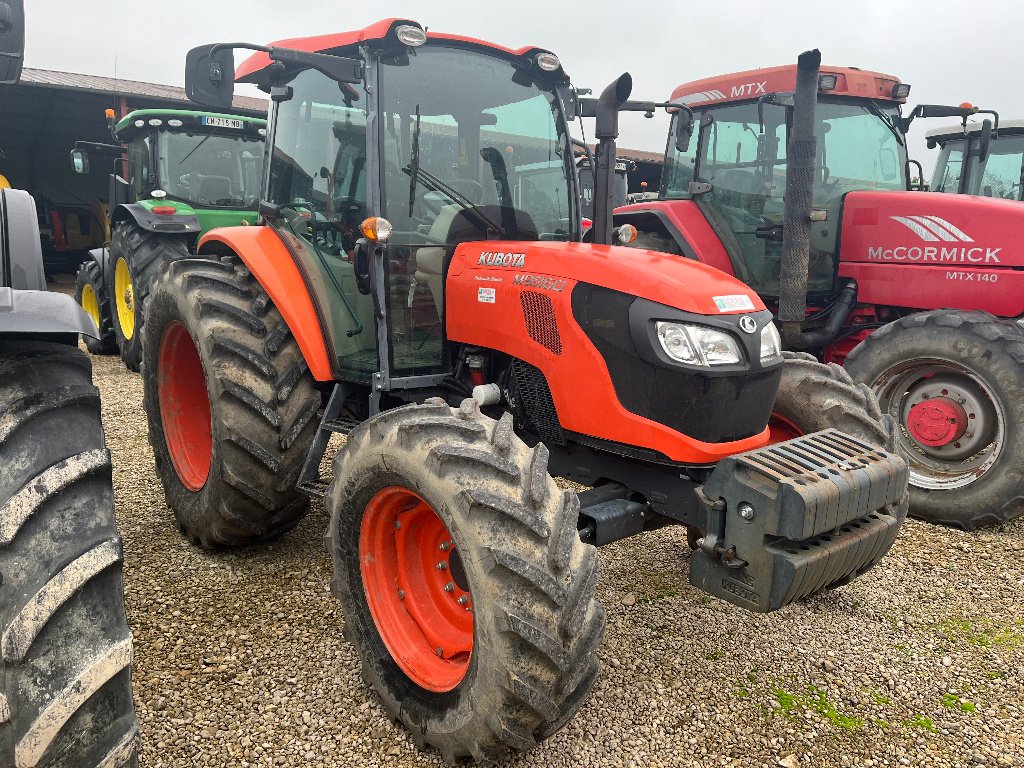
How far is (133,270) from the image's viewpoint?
→ 6.78 m

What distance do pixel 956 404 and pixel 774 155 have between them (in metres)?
2.07

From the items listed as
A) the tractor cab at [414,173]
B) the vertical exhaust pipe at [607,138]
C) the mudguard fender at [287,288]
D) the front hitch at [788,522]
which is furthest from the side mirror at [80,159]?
the front hitch at [788,522]

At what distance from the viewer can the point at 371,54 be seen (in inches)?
109

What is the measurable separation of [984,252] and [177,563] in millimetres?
4674

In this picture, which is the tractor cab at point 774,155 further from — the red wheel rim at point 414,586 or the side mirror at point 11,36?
the side mirror at point 11,36

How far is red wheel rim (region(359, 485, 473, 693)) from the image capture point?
240cm

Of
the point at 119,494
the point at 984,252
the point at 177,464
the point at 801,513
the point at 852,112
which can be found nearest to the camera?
the point at 801,513

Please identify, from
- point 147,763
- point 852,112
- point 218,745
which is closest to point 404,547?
point 218,745

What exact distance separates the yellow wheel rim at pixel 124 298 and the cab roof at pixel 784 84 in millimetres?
5556

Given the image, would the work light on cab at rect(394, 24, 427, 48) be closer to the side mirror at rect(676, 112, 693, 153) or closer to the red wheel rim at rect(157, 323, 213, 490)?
the red wheel rim at rect(157, 323, 213, 490)

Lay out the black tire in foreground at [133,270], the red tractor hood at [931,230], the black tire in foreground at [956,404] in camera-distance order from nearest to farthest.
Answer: the black tire in foreground at [956,404]
the red tractor hood at [931,230]
the black tire in foreground at [133,270]

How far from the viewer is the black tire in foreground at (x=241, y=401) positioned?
304 cm

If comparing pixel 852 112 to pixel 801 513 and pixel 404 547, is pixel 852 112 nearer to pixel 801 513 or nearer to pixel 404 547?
pixel 801 513

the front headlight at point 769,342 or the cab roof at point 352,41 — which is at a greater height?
the cab roof at point 352,41
